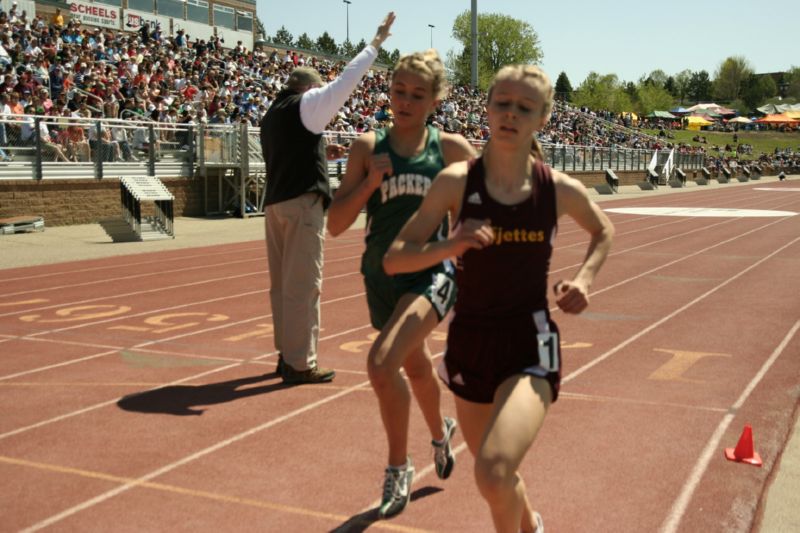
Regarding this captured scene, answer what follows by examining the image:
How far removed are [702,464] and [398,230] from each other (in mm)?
2018

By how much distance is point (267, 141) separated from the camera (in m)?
6.21

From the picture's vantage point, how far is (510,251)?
10.4 ft

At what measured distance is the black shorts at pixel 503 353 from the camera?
10.3 feet

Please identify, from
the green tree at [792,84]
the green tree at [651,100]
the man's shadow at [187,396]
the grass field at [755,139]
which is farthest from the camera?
the green tree at [792,84]

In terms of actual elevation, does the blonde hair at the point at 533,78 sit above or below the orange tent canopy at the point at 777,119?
below

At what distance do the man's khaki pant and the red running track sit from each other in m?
0.29

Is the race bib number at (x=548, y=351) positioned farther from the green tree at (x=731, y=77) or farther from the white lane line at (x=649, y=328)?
the green tree at (x=731, y=77)

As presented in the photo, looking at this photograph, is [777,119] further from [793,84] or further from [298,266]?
[298,266]

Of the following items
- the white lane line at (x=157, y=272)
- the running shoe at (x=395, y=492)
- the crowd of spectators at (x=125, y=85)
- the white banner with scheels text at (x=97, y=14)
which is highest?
the white banner with scheels text at (x=97, y=14)

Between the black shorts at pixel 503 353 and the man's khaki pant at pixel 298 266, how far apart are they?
298cm

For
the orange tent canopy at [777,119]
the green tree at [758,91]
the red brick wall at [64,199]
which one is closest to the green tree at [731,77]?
the green tree at [758,91]

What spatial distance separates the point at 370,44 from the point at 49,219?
14.3m

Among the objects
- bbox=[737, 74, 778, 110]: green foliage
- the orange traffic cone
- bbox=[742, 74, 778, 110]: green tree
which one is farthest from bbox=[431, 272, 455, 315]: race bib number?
bbox=[742, 74, 778, 110]: green tree

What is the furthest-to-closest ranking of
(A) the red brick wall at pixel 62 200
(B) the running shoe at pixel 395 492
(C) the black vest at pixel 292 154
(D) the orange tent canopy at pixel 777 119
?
1. (D) the orange tent canopy at pixel 777 119
2. (A) the red brick wall at pixel 62 200
3. (C) the black vest at pixel 292 154
4. (B) the running shoe at pixel 395 492
